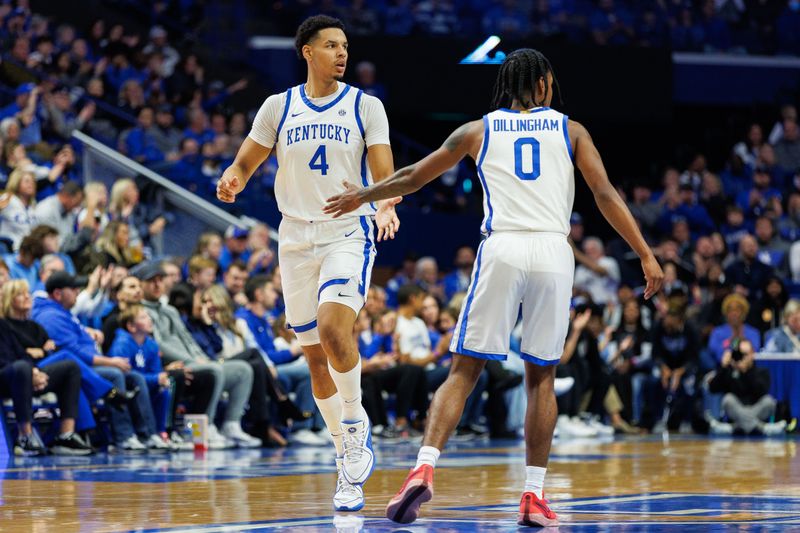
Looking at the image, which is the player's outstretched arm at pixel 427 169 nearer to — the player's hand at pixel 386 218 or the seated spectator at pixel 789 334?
the player's hand at pixel 386 218

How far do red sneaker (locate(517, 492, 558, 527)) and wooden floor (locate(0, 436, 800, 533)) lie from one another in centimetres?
8

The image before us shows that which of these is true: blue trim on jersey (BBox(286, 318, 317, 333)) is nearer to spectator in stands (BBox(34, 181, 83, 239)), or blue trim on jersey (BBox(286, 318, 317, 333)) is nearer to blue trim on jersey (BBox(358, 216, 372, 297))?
blue trim on jersey (BBox(358, 216, 372, 297))

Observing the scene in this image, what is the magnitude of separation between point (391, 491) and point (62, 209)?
7842mm

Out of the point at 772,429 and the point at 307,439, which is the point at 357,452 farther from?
the point at 772,429

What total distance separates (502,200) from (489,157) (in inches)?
8.6

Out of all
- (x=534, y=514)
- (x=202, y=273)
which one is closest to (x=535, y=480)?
(x=534, y=514)

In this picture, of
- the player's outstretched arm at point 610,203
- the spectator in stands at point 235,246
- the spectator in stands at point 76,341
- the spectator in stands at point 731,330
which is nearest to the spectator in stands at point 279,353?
the spectator in stands at point 235,246

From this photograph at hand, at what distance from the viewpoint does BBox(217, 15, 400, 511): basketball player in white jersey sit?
699 cm

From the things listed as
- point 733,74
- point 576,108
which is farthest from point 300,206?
point 733,74

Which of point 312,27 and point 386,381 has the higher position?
point 312,27

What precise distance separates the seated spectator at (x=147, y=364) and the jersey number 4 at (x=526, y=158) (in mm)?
6533

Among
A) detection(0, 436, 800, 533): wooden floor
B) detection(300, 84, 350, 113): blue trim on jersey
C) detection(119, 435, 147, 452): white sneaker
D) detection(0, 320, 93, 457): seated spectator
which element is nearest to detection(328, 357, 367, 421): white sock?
detection(0, 436, 800, 533): wooden floor

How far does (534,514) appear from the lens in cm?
584

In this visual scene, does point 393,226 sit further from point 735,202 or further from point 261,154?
point 735,202
